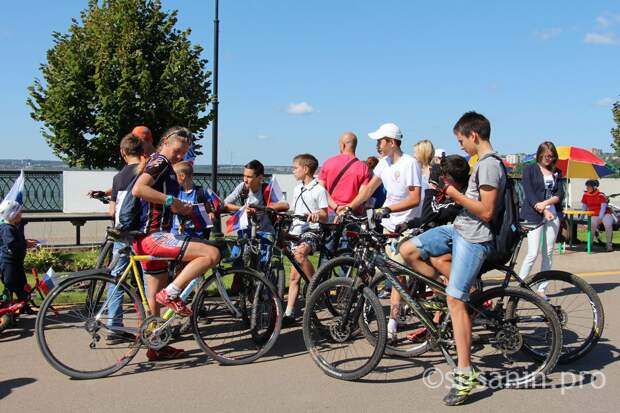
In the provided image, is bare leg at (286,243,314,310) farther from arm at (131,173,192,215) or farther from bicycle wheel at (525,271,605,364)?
bicycle wheel at (525,271,605,364)

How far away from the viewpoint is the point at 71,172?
22.6m

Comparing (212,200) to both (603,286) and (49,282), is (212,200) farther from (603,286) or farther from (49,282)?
(603,286)

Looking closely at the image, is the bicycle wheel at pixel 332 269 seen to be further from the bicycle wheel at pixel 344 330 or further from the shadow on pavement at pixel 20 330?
the shadow on pavement at pixel 20 330

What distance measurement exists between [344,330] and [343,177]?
2.36 m

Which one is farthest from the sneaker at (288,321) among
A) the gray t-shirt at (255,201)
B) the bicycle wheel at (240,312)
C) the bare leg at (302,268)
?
the gray t-shirt at (255,201)

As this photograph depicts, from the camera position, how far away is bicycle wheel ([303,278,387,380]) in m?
4.68

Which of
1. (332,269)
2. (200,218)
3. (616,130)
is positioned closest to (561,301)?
(332,269)

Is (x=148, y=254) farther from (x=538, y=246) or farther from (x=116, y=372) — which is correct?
(x=538, y=246)

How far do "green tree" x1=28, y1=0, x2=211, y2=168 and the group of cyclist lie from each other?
32.3 ft

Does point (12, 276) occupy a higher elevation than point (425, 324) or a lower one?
higher

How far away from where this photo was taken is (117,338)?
5035mm

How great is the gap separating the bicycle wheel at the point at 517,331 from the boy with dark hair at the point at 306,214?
196 centimetres

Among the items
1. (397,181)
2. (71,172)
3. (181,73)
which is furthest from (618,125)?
(397,181)

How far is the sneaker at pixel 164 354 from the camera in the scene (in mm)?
5176
